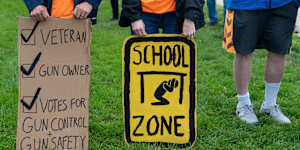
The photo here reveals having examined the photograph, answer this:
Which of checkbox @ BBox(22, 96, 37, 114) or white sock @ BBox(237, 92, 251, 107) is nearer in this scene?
checkbox @ BBox(22, 96, 37, 114)

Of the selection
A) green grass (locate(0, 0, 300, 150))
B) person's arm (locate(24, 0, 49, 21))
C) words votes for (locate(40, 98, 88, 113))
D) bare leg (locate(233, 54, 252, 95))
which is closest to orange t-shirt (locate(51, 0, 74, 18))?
person's arm (locate(24, 0, 49, 21))

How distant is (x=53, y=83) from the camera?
102 inches

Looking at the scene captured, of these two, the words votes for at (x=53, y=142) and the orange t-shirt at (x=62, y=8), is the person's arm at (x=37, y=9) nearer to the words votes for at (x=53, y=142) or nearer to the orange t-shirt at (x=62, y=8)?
the orange t-shirt at (x=62, y=8)

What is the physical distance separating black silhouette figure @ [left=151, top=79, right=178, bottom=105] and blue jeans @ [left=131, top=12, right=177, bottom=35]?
0.38m

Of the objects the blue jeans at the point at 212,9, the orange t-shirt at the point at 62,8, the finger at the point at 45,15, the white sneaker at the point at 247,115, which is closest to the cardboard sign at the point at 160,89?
the orange t-shirt at the point at 62,8

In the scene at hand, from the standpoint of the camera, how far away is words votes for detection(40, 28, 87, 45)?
2.52 metres

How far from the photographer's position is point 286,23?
2.97 metres

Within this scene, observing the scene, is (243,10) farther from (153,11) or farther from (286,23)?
(153,11)

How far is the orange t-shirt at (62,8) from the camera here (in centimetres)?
253

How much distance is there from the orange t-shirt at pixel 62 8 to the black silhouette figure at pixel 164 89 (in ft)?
2.72

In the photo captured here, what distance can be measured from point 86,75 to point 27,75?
40cm

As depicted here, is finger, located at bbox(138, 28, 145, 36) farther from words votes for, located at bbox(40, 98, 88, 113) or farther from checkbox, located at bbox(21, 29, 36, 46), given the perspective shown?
checkbox, located at bbox(21, 29, 36, 46)

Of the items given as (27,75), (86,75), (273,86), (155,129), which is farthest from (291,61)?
(27,75)

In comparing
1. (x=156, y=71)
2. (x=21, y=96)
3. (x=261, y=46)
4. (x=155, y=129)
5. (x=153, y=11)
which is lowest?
(x=155, y=129)
